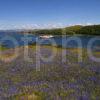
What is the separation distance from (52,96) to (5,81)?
4350 mm

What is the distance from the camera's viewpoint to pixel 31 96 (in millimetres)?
9516

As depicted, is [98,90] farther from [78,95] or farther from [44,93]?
[44,93]

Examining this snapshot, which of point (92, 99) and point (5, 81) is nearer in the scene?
point (92, 99)

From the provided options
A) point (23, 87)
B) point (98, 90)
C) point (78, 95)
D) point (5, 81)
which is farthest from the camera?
point (5, 81)

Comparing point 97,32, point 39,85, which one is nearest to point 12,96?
point 39,85

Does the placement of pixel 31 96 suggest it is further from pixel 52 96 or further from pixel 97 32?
pixel 97 32

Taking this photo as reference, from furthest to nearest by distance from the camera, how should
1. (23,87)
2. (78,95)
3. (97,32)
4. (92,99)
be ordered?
(97,32) → (23,87) → (78,95) → (92,99)

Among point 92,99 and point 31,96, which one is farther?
point 31,96

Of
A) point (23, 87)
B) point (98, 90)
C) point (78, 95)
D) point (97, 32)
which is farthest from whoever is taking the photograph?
point (97, 32)

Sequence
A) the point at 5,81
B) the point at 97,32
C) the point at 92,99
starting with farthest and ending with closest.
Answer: the point at 97,32 → the point at 5,81 → the point at 92,99

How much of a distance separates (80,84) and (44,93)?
232 cm

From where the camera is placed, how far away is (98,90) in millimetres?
10016

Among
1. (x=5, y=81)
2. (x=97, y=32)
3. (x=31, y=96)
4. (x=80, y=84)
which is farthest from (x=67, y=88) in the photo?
(x=97, y=32)

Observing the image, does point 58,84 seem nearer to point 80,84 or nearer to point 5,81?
point 80,84
